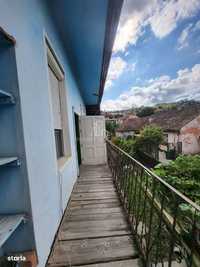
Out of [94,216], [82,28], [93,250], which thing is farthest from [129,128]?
[93,250]

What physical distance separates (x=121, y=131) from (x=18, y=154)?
68.2ft

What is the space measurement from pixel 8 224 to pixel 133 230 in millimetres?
1326

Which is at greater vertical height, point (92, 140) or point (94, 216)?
point (92, 140)

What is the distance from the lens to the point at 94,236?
1652mm

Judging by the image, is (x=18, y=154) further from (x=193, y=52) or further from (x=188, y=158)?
(x=193, y=52)

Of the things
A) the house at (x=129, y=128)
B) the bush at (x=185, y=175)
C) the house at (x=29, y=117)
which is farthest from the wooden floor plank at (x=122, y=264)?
the house at (x=129, y=128)

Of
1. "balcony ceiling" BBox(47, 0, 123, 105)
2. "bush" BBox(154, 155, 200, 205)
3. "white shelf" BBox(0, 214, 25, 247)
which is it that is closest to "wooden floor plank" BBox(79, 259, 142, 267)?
"white shelf" BBox(0, 214, 25, 247)

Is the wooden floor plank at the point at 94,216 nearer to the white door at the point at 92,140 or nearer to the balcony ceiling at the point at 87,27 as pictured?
the balcony ceiling at the point at 87,27

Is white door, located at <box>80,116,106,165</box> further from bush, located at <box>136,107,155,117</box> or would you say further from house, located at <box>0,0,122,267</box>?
bush, located at <box>136,107,155,117</box>

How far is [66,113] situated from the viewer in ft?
9.52

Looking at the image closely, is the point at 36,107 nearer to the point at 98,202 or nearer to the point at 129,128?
the point at 98,202

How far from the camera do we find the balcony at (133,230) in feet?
3.53

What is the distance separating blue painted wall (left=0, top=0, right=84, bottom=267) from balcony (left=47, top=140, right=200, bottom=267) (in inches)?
11.8

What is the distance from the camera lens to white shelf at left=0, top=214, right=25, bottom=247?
0.81 m
